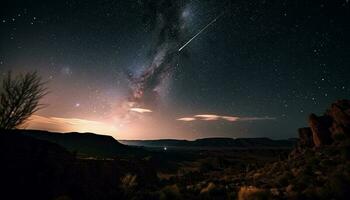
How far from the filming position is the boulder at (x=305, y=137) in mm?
37403

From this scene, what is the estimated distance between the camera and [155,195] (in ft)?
44.5

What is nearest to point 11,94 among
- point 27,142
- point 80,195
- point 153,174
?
point 27,142

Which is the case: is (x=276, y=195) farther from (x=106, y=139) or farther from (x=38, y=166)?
(x=106, y=139)

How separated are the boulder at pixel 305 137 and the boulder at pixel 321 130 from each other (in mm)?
2646

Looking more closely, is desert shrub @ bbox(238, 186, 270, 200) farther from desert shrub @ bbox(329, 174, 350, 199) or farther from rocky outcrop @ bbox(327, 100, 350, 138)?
rocky outcrop @ bbox(327, 100, 350, 138)

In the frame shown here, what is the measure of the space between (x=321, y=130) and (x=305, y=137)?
5.41m

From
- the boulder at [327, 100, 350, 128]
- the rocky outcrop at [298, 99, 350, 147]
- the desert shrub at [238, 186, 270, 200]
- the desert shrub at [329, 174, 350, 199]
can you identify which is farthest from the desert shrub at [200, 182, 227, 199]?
the boulder at [327, 100, 350, 128]

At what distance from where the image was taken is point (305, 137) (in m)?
38.9

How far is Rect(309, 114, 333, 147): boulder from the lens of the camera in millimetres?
32625

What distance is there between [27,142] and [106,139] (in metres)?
110

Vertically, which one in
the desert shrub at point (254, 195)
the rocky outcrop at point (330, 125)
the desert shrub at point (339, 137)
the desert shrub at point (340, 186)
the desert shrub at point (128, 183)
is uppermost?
the rocky outcrop at point (330, 125)

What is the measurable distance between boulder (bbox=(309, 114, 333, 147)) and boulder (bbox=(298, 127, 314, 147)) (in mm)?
2646

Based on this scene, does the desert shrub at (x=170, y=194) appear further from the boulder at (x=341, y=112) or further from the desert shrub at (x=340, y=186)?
the boulder at (x=341, y=112)

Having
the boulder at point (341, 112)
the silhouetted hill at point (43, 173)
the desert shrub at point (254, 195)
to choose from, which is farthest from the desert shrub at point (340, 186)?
the boulder at point (341, 112)
